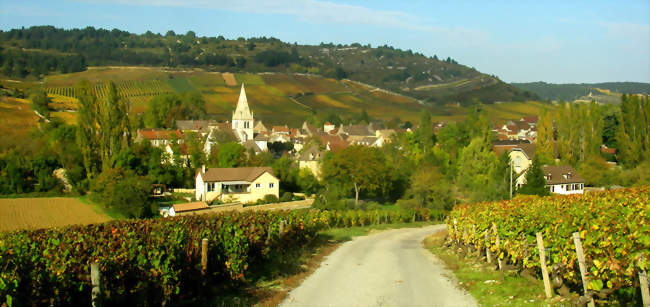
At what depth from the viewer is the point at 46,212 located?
166 feet

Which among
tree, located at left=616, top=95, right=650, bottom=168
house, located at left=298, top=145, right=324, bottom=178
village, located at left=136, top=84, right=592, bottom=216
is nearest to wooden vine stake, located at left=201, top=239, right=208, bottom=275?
village, located at left=136, top=84, right=592, bottom=216

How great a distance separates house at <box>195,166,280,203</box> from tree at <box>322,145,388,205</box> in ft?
21.3

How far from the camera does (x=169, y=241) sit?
1269cm

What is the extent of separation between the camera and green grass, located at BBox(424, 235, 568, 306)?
39.6 ft

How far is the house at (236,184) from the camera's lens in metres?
62.8

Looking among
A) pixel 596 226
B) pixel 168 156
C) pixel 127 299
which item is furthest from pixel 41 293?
pixel 168 156

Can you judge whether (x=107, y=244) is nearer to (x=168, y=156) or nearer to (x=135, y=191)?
(x=135, y=191)

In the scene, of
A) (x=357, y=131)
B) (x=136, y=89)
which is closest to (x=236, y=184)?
(x=357, y=131)

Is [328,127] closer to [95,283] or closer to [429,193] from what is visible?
[429,193]

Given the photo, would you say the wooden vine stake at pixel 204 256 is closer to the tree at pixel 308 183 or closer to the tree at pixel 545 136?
the tree at pixel 308 183

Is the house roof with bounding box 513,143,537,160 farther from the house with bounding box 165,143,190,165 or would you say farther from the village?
the house with bounding box 165,143,190,165

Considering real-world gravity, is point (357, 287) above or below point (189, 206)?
above

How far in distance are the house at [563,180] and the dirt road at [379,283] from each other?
41.0m

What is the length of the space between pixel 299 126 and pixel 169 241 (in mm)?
136142
